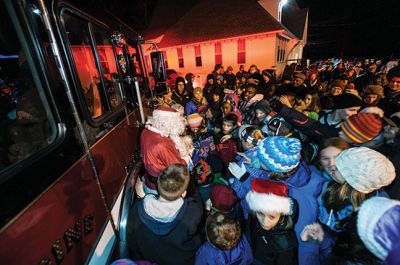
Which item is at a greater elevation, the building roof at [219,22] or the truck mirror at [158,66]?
the building roof at [219,22]

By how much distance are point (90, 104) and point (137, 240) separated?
4.88 ft

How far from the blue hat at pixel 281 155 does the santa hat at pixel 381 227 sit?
2.49 ft

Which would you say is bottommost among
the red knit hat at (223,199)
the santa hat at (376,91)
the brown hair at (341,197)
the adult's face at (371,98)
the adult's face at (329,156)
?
the red knit hat at (223,199)

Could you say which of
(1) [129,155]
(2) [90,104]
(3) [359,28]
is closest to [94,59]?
(2) [90,104]

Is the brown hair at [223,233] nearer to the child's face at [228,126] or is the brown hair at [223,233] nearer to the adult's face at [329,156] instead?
the adult's face at [329,156]

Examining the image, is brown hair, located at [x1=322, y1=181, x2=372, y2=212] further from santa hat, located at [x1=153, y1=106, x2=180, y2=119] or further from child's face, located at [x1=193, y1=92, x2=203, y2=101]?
child's face, located at [x1=193, y1=92, x2=203, y2=101]

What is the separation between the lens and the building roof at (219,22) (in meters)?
14.6

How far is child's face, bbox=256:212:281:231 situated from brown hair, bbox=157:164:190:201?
74 cm

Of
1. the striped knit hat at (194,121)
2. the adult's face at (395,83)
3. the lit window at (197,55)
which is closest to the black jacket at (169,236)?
the striped knit hat at (194,121)

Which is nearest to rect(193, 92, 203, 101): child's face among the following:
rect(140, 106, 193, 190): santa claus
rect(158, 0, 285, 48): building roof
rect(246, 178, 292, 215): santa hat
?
rect(140, 106, 193, 190): santa claus

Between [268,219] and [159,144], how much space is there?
1.42 m

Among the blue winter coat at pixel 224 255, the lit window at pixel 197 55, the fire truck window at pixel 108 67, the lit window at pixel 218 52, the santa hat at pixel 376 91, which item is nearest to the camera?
the blue winter coat at pixel 224 255

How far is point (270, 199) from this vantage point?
5.53ft

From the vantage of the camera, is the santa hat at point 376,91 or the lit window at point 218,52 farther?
the lit window at point 218,52
